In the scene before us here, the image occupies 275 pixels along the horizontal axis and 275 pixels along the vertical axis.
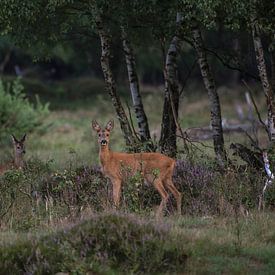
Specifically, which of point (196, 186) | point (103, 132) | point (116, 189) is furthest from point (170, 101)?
point (116, 189)

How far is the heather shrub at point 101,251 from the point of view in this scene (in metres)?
10.5

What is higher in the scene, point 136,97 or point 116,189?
point 136,97

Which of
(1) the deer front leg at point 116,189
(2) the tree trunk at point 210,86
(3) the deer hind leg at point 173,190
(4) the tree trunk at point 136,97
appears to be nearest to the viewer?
(1) the deer front leg at point 116,189

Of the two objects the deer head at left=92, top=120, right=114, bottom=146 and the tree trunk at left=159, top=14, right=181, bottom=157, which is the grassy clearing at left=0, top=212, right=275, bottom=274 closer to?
the deer head at left=92, top=120, right=114, bottom=146

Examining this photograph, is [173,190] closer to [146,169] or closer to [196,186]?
[196,186]

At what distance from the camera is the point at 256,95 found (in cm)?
4081

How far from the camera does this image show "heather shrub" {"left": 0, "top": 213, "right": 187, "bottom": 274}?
1048 cm

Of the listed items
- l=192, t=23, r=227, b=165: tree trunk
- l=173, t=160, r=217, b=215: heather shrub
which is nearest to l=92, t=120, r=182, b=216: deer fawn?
l=173, t=160, r=217, b=215: heather shrub

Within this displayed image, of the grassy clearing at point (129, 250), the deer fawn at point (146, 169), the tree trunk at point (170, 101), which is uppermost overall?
the tree trunk at point (170, 101)

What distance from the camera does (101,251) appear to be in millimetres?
10789

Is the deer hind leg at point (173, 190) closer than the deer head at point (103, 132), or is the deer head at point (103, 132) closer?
the deer hind leg at point (173, 190)

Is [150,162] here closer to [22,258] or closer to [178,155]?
[178,155]

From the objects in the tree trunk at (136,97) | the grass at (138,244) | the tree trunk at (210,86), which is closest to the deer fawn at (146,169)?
the grass at (138,244)

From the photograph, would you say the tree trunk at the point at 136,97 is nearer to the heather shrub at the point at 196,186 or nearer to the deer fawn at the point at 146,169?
the heather shrub at the point at 196,186
